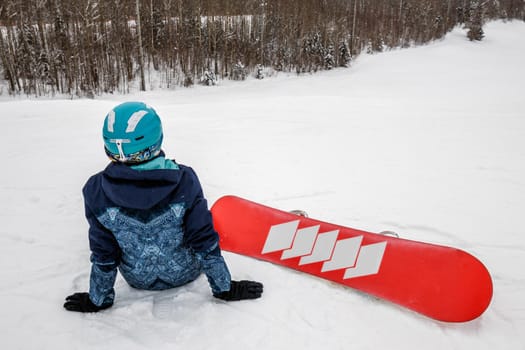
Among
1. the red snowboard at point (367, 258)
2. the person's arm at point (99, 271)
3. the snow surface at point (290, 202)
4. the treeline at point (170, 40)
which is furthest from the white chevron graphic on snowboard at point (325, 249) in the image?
the treeline at point (170, 40)

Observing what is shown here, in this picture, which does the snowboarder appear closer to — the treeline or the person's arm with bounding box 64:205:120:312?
the person's arm with bounding box 64:205:120:312

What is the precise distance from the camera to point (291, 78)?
1232 centimetres

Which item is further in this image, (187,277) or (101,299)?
(187,277)

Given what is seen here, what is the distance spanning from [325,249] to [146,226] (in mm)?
943

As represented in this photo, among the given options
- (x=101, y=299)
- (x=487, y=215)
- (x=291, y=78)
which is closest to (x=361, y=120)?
(x=487, y=215)

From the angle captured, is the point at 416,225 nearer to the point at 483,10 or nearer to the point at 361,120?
the point at 361,120

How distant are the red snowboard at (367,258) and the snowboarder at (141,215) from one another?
1.52ft

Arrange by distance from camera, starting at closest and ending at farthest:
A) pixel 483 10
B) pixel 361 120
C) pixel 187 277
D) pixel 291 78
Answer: pixel 187 277, pixel 361 120, pixel 291 78, pixel 483 10

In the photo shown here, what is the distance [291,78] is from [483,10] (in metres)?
11.7

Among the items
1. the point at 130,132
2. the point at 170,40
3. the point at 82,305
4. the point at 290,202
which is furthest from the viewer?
the point at 170,40

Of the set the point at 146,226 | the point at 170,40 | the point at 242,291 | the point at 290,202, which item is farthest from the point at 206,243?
the point at 170,40

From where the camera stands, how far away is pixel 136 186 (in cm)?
132

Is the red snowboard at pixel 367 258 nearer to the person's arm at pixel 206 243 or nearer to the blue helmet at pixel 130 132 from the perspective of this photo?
the person's arm at pixel 206 243

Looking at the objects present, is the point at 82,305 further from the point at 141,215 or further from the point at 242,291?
the point at 242,291
